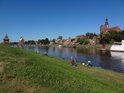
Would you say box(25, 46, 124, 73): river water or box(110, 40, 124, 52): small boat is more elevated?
box(110, 40, 124, 52): small boat

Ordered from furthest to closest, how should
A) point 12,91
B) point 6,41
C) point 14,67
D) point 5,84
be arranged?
point 6,41 → point 14,67 → point 5,84 → point 12,91

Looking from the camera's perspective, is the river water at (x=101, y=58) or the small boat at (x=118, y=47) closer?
the river water at (x=101, y=58)

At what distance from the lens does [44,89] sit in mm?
8164

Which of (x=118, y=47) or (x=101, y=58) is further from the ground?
(x=118, y=47)

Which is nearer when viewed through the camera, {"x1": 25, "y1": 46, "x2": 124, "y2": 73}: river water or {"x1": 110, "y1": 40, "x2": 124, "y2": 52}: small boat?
{"x1": 25, "y1": 46, "x2": 124, "y2": 73}: river water

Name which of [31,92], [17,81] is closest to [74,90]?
[31,92]

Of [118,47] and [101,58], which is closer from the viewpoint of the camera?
[101,58]

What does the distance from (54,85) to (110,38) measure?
133037 millimetres

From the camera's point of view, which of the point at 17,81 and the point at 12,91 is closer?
the point at 12,91

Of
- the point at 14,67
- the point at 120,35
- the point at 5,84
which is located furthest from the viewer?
the point at 120,35

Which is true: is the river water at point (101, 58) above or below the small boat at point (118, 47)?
below

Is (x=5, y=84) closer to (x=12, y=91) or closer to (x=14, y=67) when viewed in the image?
Result: (x=12, y=91)

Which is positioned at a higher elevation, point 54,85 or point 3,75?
point 3,75

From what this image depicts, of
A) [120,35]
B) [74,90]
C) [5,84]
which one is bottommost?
[74,90]
